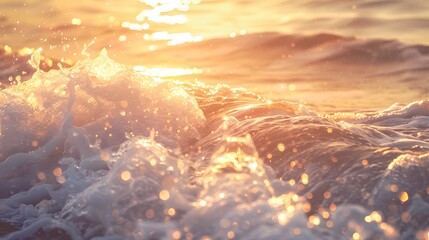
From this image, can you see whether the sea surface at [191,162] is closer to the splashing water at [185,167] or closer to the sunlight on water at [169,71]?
the splashing water at [185,167]

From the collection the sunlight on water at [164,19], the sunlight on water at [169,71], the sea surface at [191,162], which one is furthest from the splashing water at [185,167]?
the sunlight on water at [164,19]

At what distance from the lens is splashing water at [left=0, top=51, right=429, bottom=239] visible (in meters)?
3.46

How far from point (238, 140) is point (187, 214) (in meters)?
0.60

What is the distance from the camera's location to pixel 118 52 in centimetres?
1362

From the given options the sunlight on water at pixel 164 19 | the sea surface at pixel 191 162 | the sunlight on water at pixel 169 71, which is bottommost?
the sunlight on water at pixel 164 19

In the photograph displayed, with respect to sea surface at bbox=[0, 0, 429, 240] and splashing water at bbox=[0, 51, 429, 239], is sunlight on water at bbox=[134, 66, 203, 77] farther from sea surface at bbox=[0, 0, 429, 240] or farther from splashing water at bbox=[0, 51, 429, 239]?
splashing water at bbox=[0, 51, 429, 239]

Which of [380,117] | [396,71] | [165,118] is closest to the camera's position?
[165,118]

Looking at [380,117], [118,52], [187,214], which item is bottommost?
[118,52]

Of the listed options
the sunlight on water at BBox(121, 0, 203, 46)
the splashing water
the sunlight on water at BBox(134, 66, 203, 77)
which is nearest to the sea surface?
the splashing water

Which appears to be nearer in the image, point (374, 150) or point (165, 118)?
point (374, 150)

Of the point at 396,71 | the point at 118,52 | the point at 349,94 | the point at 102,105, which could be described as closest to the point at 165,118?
the point at 102,105

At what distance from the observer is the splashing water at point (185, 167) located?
3465 mm

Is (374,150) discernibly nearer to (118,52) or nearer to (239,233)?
(239,233)

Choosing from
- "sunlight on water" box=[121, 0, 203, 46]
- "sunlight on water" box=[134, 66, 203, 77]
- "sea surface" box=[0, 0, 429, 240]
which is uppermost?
"sea surface" box=[0, 0, 429, 240]
